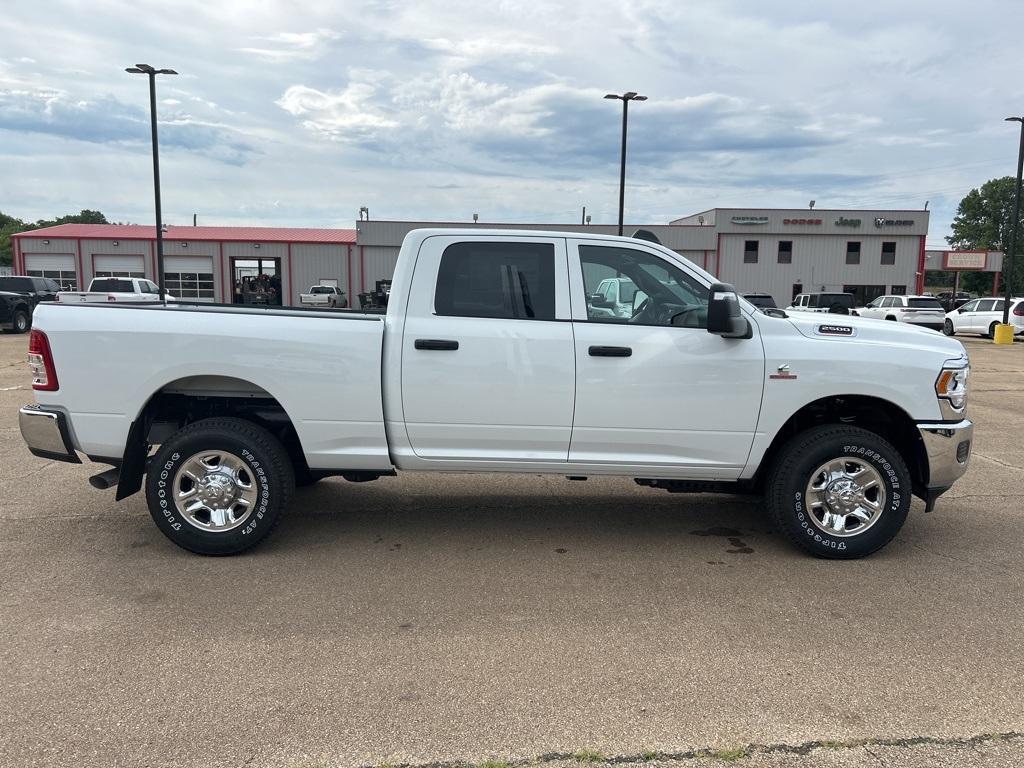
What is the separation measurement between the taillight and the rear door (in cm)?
208

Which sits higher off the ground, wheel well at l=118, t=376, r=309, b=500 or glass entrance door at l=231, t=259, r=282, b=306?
glass entrance door at l=231, t=259, r=282, b=306

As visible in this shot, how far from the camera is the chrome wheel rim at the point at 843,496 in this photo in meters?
4.56

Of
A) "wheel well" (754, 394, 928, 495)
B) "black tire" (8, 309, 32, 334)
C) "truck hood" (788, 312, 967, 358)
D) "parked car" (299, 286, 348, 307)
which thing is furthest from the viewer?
"parked car" (299, 286, 348, 307)

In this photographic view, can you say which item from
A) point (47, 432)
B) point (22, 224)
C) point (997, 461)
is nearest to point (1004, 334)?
point (997, 461)

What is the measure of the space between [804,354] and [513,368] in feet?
5.66

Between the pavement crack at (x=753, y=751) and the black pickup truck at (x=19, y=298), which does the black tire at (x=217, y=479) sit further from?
the black pickup truck at (x=19, y=298)

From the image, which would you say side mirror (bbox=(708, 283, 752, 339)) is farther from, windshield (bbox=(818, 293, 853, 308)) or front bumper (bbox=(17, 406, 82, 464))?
windshield (bbox=(818, 293, 853, 308))

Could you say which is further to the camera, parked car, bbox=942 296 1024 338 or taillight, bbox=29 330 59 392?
parked car, bbox=942 296 1024 338

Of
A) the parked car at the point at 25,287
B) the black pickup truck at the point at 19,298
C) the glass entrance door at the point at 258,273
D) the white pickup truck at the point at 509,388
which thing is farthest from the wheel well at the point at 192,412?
the glass entrance door at the point at 258,273

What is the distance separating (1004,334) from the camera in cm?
2483

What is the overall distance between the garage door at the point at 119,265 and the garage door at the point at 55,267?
1.30 metres

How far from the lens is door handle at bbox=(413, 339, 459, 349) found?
A: 4414mm

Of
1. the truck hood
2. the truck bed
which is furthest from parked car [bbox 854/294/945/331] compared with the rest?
the truck bed

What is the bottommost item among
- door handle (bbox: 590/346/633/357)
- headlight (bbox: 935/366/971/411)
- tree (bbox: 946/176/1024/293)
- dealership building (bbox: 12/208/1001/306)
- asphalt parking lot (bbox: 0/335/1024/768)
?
asphalt parking lot (bbox: 0/335/1024/768)
